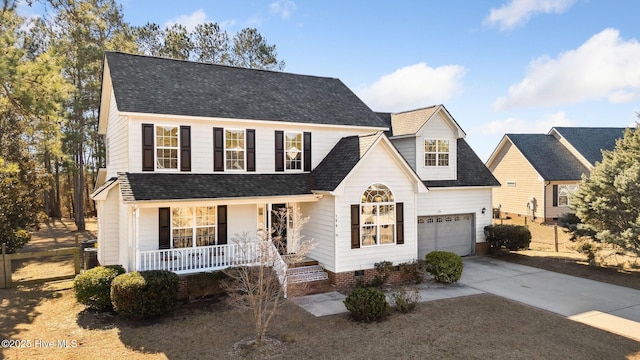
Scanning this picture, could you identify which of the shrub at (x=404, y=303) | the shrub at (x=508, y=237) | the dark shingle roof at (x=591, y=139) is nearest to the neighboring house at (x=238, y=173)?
the shrub at (x=404, y=303)

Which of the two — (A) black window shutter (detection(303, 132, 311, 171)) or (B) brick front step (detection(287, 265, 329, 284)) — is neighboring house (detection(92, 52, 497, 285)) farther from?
(B) brick front step (detection(287, 265, 329, 284))

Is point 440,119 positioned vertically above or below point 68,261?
above

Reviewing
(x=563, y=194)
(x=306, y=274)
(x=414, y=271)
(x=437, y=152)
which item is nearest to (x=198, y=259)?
(x=306, y=274)

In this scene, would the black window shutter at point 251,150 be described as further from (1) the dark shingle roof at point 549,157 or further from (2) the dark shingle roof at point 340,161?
(1) the dark shingle roof at point 549,157

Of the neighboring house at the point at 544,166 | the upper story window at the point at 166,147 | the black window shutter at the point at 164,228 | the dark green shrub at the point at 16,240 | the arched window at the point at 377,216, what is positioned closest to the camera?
the black window shutter at the point at 164,228

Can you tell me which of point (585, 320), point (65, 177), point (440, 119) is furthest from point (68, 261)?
point (65, 177)

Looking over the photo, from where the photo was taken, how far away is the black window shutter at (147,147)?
15008 millimetres

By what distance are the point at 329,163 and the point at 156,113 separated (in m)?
7.19

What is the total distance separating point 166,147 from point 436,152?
→ 1266 centimetres

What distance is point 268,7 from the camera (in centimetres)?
1695

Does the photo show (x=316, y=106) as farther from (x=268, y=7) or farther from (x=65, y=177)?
(x=65, y=177)

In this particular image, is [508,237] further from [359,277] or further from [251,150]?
[251,150]

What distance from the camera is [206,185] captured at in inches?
599

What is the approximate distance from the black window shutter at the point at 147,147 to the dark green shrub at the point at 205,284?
454 centimetres
